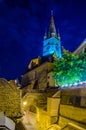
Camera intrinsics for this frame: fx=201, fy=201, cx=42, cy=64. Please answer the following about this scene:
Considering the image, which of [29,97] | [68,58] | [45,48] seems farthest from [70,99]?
[45,48]

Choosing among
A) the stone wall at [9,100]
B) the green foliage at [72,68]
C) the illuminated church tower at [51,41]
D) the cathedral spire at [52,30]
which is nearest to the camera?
the stone wall at [9,100]

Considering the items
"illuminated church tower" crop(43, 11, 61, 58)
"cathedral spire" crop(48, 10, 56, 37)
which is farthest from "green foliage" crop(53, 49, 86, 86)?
"cathedral spire" crop(48, 10, 56, 37)

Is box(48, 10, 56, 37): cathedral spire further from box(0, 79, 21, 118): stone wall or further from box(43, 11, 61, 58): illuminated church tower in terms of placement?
box(0, 79, 21, 118): stone wall

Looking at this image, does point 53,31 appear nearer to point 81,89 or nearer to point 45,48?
point 45,48

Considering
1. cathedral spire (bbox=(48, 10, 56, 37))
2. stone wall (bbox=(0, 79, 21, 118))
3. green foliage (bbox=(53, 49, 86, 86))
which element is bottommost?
stone wall (bbox=(0, 79, 21, 118))

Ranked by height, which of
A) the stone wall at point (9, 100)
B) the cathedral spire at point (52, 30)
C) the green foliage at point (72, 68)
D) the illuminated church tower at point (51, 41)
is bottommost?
the stone wall at point (9, 100)

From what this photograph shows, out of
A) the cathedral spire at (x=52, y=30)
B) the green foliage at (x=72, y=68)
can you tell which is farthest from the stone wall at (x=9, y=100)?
the cathedral spire at (x=52, y=30)

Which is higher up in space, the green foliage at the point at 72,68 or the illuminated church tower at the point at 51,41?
the illuminated church tower at the point at 51,41

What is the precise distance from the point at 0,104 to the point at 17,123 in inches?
69.3

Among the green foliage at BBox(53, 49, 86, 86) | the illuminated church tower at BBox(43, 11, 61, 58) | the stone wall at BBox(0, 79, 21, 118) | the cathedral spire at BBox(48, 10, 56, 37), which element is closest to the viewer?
the stone wall at BBox(0, 79, 21, 118)

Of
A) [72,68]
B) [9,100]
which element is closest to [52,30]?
[72,68]

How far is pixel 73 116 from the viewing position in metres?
22.6

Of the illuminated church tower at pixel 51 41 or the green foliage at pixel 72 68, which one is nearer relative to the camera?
the green foliage at pixel 72 68

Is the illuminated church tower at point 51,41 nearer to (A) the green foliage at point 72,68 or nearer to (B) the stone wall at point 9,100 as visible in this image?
(A) the green foliage at point 72,68
